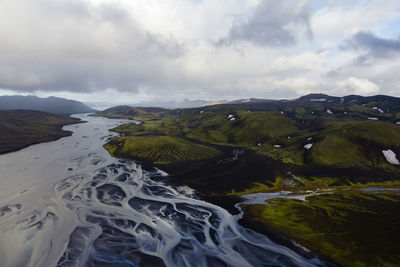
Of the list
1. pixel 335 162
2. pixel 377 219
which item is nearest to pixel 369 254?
pixel 377 219

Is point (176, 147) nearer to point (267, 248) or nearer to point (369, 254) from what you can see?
point (267, 248)

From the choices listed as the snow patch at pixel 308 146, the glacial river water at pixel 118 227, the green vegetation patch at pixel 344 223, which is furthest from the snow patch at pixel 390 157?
the glacial river water at pixel 118 227

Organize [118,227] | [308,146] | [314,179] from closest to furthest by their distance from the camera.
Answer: [118,227] → [314,179] → [308,146]

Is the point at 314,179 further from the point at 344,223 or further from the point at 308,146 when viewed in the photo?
the point at 308,146

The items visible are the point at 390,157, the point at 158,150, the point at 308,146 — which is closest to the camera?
the point at 390,157

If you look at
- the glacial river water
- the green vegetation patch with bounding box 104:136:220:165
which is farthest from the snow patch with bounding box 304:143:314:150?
the glacial river water

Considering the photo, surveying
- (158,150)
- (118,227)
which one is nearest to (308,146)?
(158,150)

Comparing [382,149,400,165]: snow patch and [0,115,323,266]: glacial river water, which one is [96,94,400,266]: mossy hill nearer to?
[382,149,400,165]: snow patch
